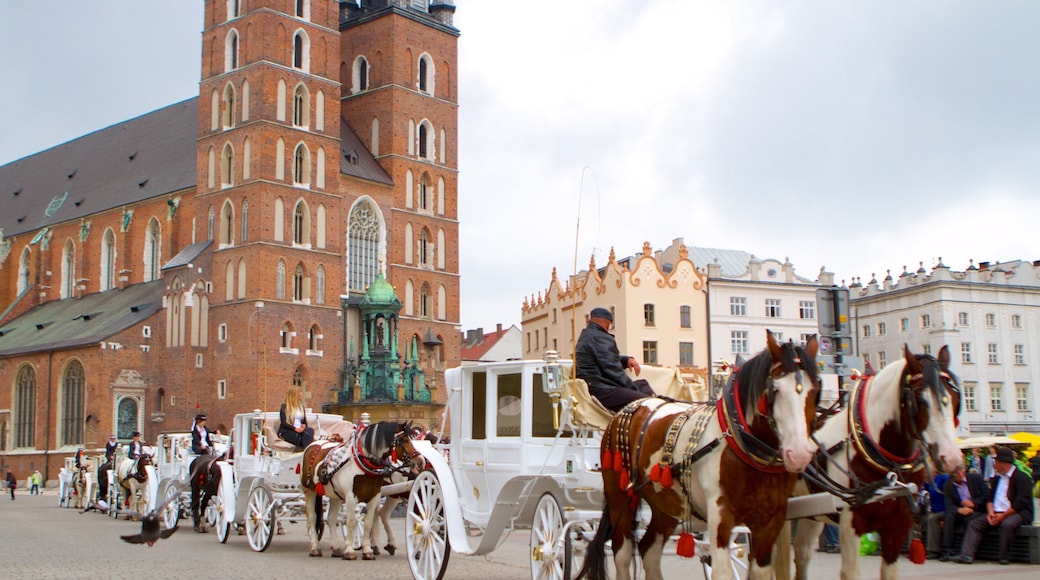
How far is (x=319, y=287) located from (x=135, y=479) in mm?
23133

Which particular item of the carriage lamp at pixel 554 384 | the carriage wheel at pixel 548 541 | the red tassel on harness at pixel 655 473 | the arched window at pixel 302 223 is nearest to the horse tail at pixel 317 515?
the carriage wheel at pixel 548 541

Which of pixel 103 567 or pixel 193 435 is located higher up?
pixel 193 435

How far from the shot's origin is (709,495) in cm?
680

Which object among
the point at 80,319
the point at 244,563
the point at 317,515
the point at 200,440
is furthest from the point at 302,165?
the point at 244,563

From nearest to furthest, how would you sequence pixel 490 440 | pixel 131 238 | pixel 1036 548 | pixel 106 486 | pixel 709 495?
pixel 709 495, pixel 490 440, pixel 1036 548, pixel 106 486, pixel 131 238

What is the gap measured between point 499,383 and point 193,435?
1084 cm

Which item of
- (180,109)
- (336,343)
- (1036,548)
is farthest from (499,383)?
(180,109)

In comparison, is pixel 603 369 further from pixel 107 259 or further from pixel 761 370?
pixel 107 259

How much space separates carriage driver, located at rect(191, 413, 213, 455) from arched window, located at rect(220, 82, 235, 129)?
91.8ft

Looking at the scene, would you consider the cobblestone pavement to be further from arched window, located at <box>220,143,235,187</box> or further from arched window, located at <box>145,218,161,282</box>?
arched window, located at <box>145,218,161,282</box>

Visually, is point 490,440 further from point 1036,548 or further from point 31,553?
point 31,553

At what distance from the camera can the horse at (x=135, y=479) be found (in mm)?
21812

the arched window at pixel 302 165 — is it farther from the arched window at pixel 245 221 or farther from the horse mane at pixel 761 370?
the horse mane at pixel 761 370

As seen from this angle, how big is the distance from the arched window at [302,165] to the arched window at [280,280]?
3.57m
